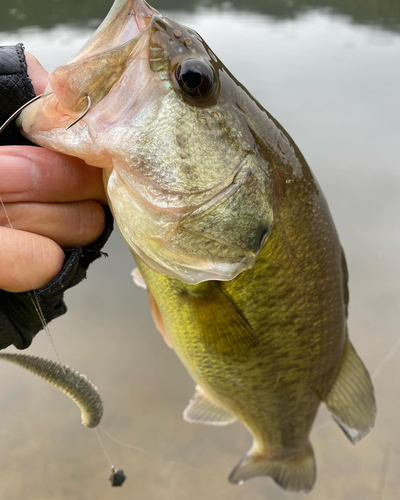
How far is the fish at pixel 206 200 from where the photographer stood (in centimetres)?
75

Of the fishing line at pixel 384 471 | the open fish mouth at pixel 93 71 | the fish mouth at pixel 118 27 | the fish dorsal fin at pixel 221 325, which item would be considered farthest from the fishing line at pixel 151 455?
the fish mouth at pixel 118 27

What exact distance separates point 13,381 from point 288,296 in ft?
6.16

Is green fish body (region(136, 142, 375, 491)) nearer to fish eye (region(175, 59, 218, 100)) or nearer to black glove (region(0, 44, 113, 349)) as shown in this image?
black glove (region(0, 44, 113, 349))

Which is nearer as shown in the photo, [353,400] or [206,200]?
[206,200]

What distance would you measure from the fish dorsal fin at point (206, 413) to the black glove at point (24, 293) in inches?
32.9

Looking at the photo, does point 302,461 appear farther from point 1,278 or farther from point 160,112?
point 160,112

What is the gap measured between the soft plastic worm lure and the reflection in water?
865 cm

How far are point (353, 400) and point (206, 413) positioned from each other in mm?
617

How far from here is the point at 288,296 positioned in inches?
43.6

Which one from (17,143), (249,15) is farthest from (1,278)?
(249,15)

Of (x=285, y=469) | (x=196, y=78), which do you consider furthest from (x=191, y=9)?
(x=285, y=469)

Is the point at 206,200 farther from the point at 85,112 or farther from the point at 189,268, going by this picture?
the point at 85,112

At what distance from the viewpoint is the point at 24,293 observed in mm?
974

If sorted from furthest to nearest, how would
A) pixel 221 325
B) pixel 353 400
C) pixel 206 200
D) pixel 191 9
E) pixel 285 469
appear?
pixel 191 9 < pixel 285 469 < pixel 353 400 < pixel 221 325 < pixel 206 200
